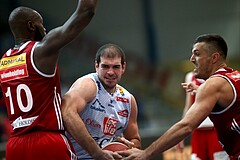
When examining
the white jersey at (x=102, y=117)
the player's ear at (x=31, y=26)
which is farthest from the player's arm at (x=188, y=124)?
the player's ear at (x=31, y=26)

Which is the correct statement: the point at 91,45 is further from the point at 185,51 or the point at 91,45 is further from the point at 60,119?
the point at 60,119

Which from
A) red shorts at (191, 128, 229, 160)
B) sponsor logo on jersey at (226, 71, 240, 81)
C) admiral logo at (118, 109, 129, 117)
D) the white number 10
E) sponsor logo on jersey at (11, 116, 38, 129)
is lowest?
red shorts at (191, 128, 229, 160)

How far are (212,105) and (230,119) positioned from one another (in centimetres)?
29

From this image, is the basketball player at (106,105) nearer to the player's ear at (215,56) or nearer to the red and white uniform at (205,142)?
the player's ear at (215,56)

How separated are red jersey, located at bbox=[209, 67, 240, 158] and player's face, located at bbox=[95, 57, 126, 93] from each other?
1036 millimetres

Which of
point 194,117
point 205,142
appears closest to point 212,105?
point 194,117

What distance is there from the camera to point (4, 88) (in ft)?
18.1

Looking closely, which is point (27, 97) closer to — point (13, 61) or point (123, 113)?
point (13, 61)

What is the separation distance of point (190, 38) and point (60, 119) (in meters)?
15.3

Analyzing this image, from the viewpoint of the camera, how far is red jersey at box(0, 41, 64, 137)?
5.26 metres

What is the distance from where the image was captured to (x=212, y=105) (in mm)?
5523

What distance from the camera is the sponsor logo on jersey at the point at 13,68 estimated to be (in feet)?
17.3

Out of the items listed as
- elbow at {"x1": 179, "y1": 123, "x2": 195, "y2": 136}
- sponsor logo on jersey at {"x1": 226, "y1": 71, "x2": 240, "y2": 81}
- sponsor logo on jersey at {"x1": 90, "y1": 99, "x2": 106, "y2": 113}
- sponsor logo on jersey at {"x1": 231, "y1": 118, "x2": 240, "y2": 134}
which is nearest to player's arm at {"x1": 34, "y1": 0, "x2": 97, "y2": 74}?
sponsor logo on jersey at {"x1": 90, "y1": 99, "x2": 106, "y2": 113}

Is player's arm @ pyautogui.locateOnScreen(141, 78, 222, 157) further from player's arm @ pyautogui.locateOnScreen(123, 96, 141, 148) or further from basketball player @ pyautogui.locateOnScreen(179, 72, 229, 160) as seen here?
basketball player @ pyautogui.locateOnScreen(179, 72, 229, 160)
